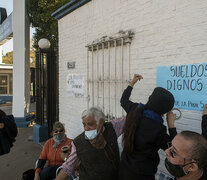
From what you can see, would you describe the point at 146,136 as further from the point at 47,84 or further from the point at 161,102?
the point at 47,84

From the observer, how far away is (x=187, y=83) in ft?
8.12

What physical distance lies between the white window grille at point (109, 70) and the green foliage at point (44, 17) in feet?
20.2

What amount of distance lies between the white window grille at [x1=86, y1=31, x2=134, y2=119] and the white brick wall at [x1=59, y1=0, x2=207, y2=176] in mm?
174

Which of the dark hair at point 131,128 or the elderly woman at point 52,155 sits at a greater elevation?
the dark hair at point 131,128

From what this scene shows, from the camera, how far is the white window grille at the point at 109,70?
3.46 meters

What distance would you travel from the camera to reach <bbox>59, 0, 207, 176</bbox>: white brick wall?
2424 mm

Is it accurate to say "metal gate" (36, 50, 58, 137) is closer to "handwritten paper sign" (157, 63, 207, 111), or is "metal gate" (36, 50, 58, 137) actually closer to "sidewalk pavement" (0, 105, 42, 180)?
"sidewalk pavement" (0, 105, 42, 180)

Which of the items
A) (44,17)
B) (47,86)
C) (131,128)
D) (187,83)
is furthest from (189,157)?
(44,17)

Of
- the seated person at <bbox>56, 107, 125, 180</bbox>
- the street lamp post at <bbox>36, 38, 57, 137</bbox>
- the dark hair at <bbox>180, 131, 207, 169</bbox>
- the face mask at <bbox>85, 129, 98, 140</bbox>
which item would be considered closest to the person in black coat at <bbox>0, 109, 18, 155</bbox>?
the seated person at <bbox>56, 107, 125, 180</bbox>

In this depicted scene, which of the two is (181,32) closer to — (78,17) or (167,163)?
(167,163)

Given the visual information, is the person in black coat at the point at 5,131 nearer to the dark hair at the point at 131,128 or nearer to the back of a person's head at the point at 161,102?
the dark hair at the point at 131,128

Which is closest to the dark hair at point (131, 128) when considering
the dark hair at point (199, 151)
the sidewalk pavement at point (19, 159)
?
the dark hair at point (199, 151)

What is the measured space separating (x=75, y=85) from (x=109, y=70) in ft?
4.60

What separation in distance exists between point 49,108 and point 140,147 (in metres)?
4.33
